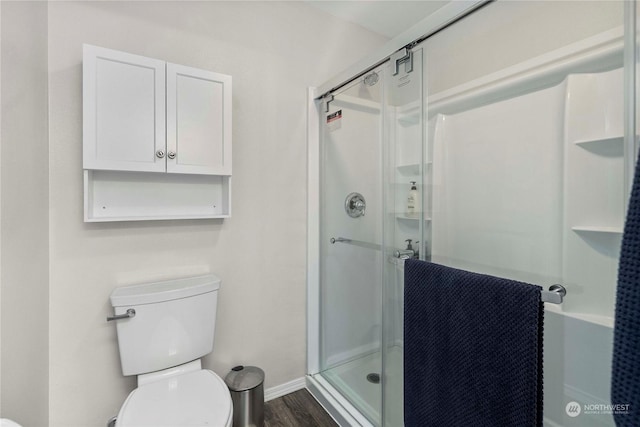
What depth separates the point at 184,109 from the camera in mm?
1354

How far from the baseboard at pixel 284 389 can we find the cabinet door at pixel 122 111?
1.42 meters

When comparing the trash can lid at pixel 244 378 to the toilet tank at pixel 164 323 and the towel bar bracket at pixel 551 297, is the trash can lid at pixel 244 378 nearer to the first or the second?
the toilet tank at pixel 164 323

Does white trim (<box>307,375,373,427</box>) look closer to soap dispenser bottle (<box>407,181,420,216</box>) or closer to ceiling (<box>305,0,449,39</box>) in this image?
soap dispenser bottle (<box>407,181,420,216</box>)

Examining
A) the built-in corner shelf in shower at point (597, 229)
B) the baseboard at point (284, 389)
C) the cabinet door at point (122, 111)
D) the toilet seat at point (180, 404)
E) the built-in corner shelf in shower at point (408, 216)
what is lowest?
the baseboard at point (284, 389)

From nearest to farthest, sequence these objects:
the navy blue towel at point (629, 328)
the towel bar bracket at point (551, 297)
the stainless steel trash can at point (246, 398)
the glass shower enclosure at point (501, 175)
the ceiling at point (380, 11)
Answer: the navy blue towel at point (629, 328) < the towel bar bracket at point (551, 297) < the glass shower enclosure at point (501, 175) < the stainless steel trash can at point (246, 398) < the ceiling at point (380, 11)

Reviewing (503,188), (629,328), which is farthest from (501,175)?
(629,328)

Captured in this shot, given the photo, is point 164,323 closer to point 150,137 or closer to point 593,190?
point 150,137

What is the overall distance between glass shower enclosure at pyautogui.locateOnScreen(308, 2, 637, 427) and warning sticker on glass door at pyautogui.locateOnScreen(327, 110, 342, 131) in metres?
0.02

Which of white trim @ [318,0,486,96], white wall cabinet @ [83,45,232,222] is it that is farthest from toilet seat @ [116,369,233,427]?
white trim @ [318,0,486,96]

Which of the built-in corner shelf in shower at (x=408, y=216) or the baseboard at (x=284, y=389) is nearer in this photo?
the built-in corner shelf in shower at (x=408, y=216)

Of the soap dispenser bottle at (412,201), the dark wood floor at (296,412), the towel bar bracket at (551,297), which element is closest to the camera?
the towel bar bracket at (551,297)

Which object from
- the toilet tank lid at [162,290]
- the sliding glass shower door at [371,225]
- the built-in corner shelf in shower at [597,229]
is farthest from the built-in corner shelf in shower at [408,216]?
the toilet tank lid at [162,290]

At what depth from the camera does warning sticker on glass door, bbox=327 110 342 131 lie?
1763mm

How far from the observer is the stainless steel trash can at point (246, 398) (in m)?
1.45
